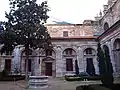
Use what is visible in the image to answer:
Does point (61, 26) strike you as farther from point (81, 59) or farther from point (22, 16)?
point (22, 16)

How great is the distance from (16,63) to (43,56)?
473 centimetres

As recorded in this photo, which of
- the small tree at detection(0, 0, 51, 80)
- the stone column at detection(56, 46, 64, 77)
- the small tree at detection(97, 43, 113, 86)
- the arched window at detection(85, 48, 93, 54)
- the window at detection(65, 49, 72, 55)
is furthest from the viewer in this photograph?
the window at detection(65, 49, 72, 55)

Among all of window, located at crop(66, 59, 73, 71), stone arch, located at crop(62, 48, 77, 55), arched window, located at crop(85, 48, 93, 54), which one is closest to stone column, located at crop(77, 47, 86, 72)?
stone arch, located at crop(62, 48, 77, 55)

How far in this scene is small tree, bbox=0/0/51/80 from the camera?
2336 cm

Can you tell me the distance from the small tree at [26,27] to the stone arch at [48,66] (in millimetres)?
7337

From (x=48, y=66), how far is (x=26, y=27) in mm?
10805

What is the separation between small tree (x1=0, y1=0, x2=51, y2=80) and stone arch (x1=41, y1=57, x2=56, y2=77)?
24.1ft

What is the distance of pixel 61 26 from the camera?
36.0 meters

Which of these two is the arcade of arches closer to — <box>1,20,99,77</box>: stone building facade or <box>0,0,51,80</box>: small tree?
<box>1,20,99,77</box>: stone building facade

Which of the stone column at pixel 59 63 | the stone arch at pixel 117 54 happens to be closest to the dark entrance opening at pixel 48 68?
the stone column at pixel 59 63

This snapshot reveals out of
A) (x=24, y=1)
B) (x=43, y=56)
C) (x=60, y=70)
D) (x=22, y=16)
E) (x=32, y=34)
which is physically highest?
(x=24, y=1)

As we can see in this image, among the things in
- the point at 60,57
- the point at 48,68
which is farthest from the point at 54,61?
the point at 48,68

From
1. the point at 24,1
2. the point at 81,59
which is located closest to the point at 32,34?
the point at 24,1

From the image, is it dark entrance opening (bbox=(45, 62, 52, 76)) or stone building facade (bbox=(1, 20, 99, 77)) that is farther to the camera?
dark entrance opening (bbox=(45, 62, 52, 76))
